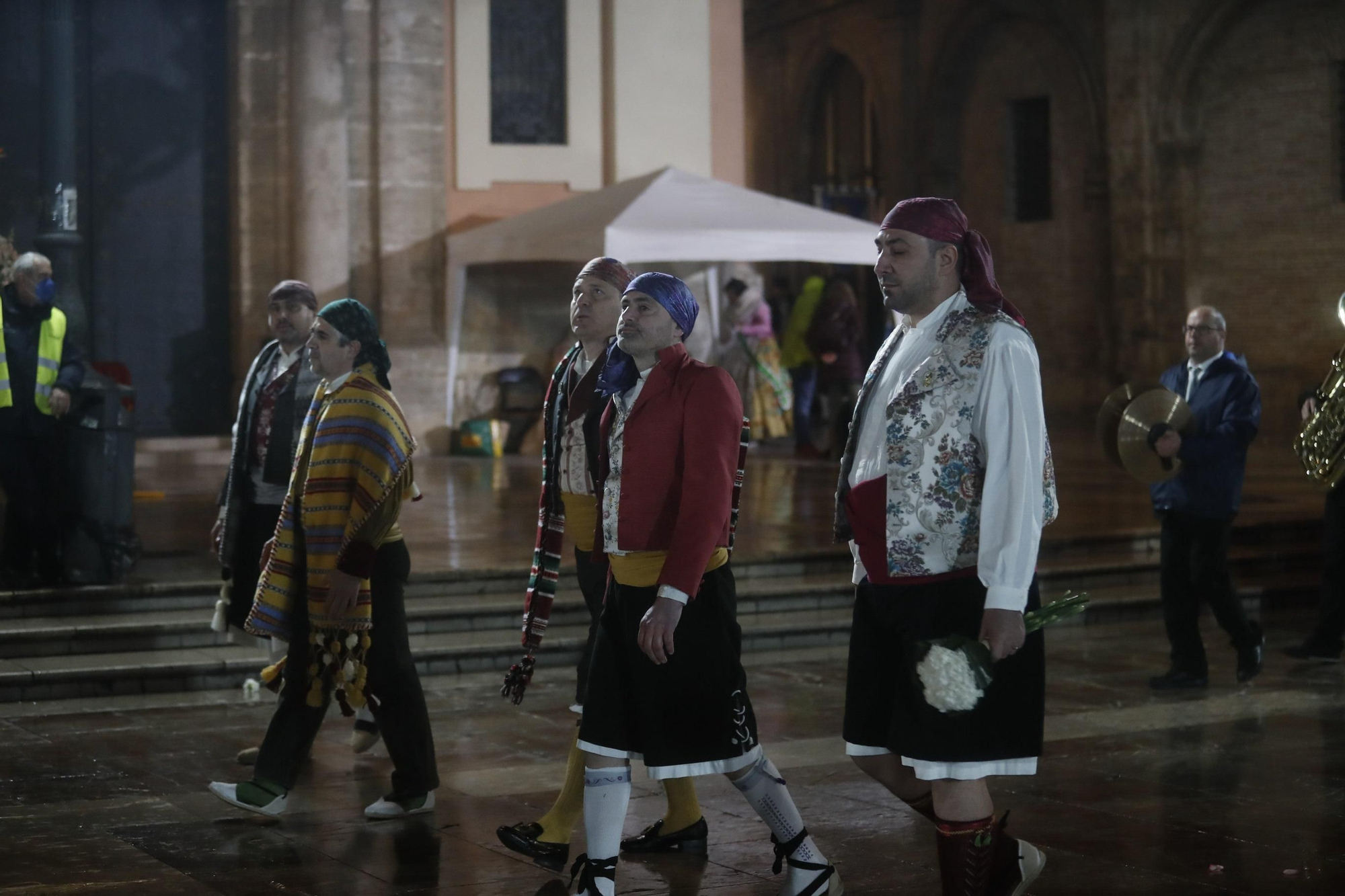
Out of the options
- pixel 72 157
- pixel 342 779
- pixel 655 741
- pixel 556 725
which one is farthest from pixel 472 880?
pixel 72 157

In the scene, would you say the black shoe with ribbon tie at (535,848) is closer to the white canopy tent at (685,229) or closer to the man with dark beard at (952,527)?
the man with dark beard at (952,527)

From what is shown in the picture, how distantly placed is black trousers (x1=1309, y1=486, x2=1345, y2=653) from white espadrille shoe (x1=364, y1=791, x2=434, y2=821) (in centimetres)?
513

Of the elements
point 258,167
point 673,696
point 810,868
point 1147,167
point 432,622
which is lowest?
point 810,868

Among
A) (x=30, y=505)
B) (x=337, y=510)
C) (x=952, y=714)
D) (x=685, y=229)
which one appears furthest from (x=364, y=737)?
(x=685, y=229)

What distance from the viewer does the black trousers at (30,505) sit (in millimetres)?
9234

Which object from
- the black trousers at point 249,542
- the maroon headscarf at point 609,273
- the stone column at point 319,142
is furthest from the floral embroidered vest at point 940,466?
the stone column at point 319,142

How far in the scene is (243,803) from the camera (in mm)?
5906

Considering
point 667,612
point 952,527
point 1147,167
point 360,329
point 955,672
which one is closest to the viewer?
point 955,672

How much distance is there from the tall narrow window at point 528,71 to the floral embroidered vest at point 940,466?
1511 centimetres

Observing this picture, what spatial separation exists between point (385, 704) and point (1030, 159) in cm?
1963

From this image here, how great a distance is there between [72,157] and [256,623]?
5471 mm

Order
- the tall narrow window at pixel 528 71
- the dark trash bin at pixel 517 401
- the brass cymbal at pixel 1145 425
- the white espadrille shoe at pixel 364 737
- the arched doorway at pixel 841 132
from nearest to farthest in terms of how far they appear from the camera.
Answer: the white espadrille shoe at pixel 364 737 → the brass cymbal at pixel 1145 425 → the dark trash bin at pixel 517 401 → the tall narrow window at pixel 528 71 → the arched doorway at pixel 841 132

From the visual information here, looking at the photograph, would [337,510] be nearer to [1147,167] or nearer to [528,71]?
[528,71]

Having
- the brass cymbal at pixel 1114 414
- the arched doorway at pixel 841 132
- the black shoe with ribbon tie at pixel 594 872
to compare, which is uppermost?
the arched doorway at pixel 841 132
